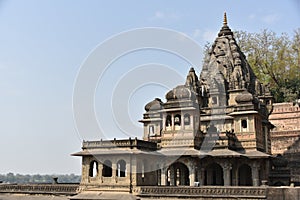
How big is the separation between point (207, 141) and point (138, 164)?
558cm

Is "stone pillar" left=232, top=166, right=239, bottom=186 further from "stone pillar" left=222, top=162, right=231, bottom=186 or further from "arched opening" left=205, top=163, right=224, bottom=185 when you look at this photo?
"arched opening" left=205, top=163, right=224, bottom=185

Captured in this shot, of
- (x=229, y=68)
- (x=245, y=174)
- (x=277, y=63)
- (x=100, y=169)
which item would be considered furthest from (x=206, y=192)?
(x=277, y=63)

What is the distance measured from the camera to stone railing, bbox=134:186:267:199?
19.3 metres

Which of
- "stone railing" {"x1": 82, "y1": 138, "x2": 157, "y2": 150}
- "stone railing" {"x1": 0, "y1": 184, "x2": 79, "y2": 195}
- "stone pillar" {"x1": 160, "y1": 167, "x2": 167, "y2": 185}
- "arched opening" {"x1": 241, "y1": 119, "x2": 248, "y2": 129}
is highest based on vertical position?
"arched opening" {"x1": 241, "y1": 119, "x2": 248, "y2": 129}

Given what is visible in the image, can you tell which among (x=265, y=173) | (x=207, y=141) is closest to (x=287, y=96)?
(x=265, y=173)

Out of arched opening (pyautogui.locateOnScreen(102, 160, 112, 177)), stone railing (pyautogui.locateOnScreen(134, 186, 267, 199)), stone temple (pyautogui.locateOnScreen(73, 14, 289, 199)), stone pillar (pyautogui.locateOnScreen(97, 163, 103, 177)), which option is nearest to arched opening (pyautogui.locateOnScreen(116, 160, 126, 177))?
stone temple (pyautogui.locateOnScreen(73, 14, 289, 199))

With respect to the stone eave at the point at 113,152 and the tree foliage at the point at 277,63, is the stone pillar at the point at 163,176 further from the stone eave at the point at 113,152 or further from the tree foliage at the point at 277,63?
the tree foliage at the point at 277,63

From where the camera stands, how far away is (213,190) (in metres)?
20.4

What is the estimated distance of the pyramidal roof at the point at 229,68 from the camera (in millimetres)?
30625

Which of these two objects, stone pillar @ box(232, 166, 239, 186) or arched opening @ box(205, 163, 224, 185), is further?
arched opening @ box(205, 163, 224, 185)

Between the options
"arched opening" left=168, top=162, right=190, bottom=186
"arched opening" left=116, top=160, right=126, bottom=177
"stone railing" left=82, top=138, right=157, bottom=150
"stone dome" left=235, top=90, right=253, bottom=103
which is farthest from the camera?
"stone dome" left=235, top=90, right=253, bottom=103

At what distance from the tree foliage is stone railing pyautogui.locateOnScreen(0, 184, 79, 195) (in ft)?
80.7

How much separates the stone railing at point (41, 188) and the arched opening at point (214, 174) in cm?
919

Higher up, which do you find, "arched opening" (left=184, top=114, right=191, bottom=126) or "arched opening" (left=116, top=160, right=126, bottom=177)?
"arched opening" (left=184, top=114, right=191, bottom=126)
